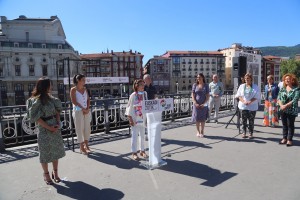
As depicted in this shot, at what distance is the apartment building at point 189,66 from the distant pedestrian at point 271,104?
90.2 m

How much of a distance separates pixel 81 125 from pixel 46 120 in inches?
68.4

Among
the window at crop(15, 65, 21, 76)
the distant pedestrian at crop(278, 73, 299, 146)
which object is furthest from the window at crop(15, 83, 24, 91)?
the distant pedestrian at crop(278, 73, 299, 146)

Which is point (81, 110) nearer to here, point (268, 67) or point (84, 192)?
point (84, 192)

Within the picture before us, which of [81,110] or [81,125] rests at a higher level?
[81,110]

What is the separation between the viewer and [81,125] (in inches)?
232

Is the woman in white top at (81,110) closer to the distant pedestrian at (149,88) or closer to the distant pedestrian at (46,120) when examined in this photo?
A: the distant pedestrian at (46,120)

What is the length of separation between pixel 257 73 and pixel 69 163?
1275cm

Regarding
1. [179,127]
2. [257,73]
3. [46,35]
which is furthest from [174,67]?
[179,127]

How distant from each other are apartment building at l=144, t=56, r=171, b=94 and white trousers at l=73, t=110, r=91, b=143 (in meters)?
91.5

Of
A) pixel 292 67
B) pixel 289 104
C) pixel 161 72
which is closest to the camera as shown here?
pixel 289 104

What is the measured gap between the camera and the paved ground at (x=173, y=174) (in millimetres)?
3795

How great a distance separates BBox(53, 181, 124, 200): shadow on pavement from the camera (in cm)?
374

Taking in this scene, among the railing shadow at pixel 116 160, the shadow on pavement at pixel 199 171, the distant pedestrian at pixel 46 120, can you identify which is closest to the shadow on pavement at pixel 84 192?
the distant pedestrian at pixel 46 120

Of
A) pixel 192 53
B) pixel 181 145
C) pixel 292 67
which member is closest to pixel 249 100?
pixel 181 145
